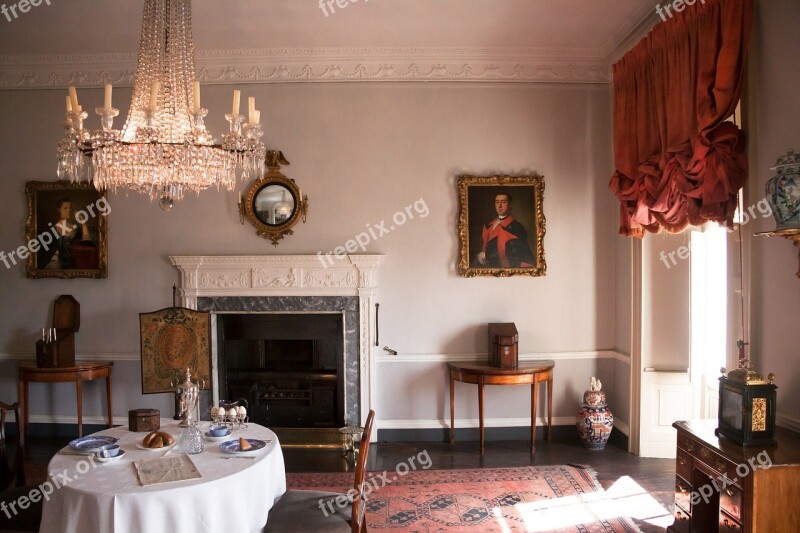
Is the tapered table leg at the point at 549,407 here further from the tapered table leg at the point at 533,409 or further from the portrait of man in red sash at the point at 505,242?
the portrait of man in red sash at the point at 505,242

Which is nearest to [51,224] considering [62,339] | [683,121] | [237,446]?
[62,339]

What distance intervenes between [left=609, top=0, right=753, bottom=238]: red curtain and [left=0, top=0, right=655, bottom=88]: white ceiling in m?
0.53

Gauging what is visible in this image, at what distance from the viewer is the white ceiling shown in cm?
478

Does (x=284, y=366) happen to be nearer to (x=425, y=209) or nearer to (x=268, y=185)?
(x=268, y=185)

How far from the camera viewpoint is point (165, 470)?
2.87 metres

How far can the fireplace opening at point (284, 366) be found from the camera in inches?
229

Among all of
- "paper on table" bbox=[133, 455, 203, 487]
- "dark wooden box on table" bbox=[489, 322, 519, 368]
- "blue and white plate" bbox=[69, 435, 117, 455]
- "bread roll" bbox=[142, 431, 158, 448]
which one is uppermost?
"dark wooden box on table" bbox=[489, 322, 519, 368]

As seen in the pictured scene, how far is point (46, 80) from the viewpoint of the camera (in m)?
5.83

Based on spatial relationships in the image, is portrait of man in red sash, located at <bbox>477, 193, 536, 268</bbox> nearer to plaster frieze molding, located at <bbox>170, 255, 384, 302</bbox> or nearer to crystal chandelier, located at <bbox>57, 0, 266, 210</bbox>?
plaster frieze molding, located at <bbox>170, 255, 384, 302</bbox>

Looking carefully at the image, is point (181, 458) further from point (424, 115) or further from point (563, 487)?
point (424, 115)

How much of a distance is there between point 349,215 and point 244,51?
189 cm

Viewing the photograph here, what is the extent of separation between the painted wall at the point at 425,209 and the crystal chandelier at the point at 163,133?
2218 mm

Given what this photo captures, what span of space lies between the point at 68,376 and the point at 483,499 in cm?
391

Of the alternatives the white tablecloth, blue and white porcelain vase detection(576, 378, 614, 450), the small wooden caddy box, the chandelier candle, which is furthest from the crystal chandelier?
blue and white porcelain vase detection(576, 378, 614, 450)
